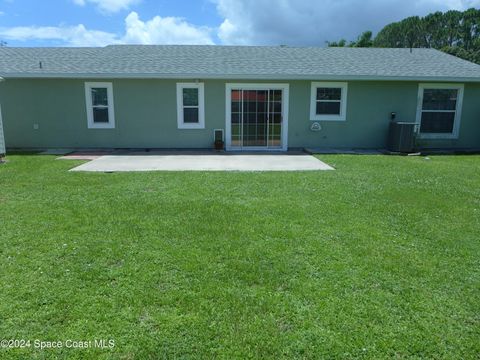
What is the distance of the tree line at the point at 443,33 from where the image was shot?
4012 cm

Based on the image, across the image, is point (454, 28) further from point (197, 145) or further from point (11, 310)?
point (11, 310)

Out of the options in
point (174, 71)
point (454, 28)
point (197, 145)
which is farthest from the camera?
point (454, 28)

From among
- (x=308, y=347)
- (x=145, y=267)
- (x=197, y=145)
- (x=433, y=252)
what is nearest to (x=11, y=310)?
(x=145, y=267)

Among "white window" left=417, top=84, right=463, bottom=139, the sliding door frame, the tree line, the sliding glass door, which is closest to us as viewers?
the sliding door frame

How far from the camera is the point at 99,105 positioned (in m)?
12.6

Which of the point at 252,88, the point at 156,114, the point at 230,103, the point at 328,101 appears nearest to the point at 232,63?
the point at 252,88

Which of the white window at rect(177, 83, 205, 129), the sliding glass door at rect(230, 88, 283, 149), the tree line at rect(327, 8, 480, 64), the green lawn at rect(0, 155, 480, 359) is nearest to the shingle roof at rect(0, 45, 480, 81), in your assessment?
the white window at rect(177, 83, 205, 129)

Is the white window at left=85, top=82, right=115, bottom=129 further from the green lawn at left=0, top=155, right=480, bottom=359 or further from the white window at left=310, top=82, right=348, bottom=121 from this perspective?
the white window at left=310, top=82, right=348, bottom=121

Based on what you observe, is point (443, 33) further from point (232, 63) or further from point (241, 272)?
point (241, 272)

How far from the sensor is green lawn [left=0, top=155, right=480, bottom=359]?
268cm

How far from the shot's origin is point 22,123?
498 inches

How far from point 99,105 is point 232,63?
Answer: 498cm

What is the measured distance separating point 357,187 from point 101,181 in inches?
208

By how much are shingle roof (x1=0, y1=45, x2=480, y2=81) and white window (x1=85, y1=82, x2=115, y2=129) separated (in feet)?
1.90
